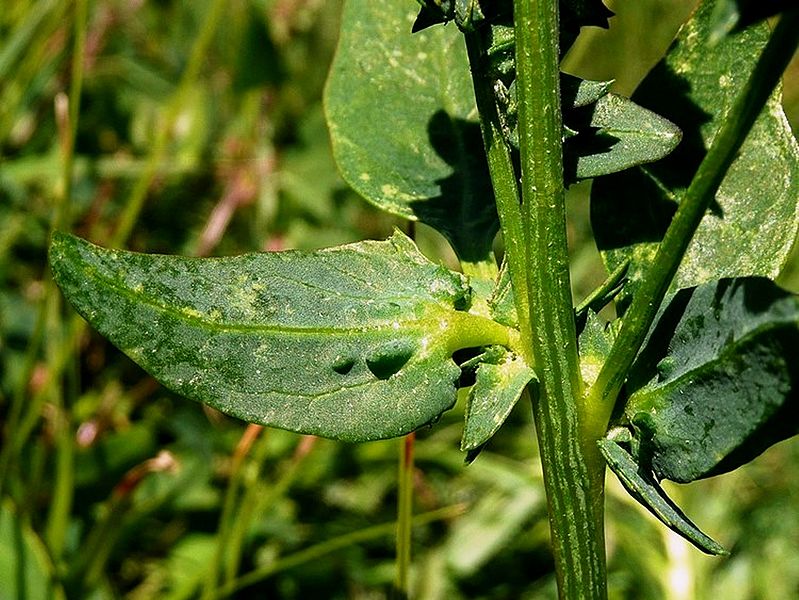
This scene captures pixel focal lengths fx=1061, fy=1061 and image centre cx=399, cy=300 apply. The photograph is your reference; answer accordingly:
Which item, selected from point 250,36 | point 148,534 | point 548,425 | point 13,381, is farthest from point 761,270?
point 250,36

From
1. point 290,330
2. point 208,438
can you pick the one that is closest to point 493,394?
point 290,330

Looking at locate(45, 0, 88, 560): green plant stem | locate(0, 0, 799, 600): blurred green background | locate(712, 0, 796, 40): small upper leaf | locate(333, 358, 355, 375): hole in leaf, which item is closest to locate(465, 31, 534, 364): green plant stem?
locate(333, 358, 355, 375): hole in leaf

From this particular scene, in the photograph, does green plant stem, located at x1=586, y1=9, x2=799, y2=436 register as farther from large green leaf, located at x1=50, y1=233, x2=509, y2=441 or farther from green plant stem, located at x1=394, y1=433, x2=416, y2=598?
green plant stem, located at x1=394, y1=433, x2=416, y2=598

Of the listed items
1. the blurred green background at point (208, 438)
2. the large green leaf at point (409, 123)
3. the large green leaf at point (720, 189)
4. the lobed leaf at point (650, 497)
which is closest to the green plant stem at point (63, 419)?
the blurred green background at point (208, 438)

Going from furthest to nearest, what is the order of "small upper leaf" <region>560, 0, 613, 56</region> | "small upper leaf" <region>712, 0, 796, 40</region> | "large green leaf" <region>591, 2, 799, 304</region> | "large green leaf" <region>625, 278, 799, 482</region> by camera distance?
1. "large green leaf" <region>591, 2, 799, 304</region>
2. "small upper leaf" <region>560, 0, 613, 56</region>
3. "large green leaf" <region>625, 278, 799, 482</region>
4. "small upper leaf" <region>712, 0, 796, 40</region>

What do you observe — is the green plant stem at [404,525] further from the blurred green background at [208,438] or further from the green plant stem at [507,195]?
the green plant stem at [507,195]

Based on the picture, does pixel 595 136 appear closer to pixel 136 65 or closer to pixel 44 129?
pixel 44 129

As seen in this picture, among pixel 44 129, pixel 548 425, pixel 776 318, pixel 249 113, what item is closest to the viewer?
pixel 776 318
